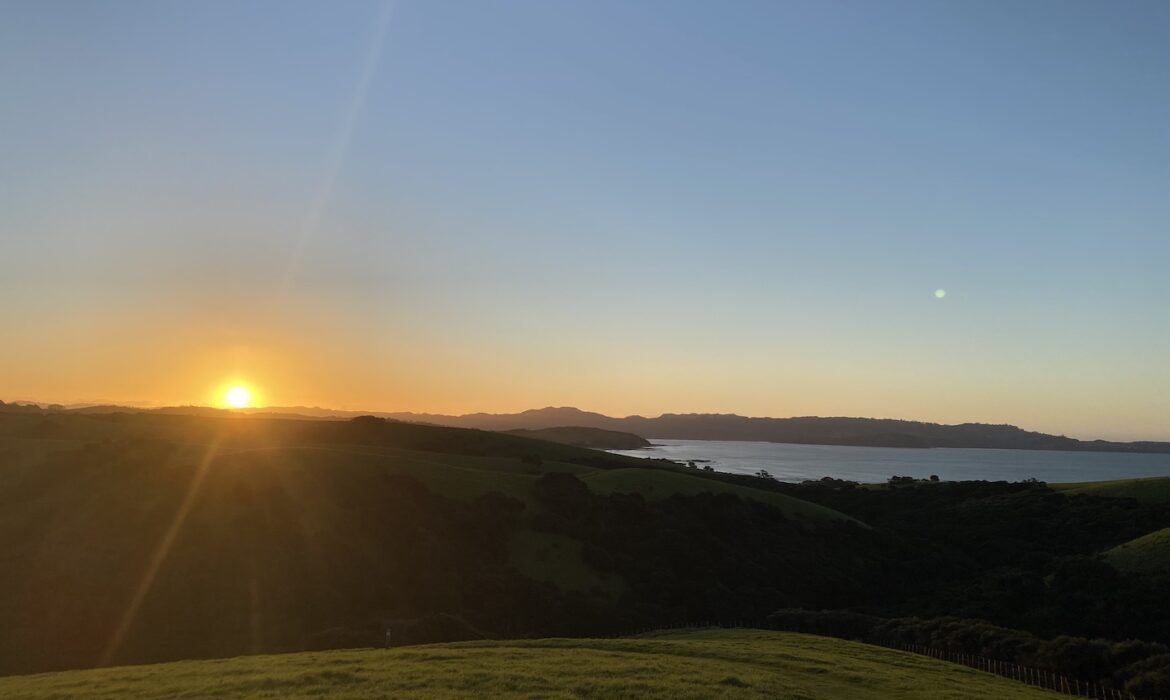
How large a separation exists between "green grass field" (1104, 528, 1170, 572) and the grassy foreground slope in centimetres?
3832

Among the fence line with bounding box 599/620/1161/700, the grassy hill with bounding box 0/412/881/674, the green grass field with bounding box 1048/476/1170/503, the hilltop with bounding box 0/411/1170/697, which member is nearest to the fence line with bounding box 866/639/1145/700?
the fence line with bounding box 599/620/1161/700

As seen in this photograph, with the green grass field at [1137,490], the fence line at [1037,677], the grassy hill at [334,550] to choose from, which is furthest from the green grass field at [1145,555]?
the green grass field at [1137,490]

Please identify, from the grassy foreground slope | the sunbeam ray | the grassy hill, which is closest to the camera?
the grassy foreground slope

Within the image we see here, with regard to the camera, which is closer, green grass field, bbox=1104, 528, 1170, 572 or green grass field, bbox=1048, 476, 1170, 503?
green grass field, bbox=1104, 528, 1170, 572

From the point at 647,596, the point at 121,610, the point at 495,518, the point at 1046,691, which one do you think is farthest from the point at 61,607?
the point at 1046,691

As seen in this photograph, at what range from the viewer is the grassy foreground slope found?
69.3 feet

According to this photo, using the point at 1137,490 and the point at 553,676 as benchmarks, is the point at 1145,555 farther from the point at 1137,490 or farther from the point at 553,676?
the point at 553,676

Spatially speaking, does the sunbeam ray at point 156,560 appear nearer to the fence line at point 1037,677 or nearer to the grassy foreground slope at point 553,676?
the grassy foreground slope at point 553,676

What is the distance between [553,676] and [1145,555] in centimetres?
6119

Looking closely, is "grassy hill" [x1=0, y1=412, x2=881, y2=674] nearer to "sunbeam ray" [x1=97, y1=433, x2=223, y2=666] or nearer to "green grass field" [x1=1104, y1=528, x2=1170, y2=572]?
"sunbeam ray" [x1=97, y1=433, x2=223, y2=666]

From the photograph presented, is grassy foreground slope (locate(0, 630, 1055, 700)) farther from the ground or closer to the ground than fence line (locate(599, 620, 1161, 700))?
farther from the ground

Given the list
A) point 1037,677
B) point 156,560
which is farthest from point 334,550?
point 1037,677

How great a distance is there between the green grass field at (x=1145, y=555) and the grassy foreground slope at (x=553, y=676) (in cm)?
3832

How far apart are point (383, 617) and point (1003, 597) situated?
5134 centimetres
